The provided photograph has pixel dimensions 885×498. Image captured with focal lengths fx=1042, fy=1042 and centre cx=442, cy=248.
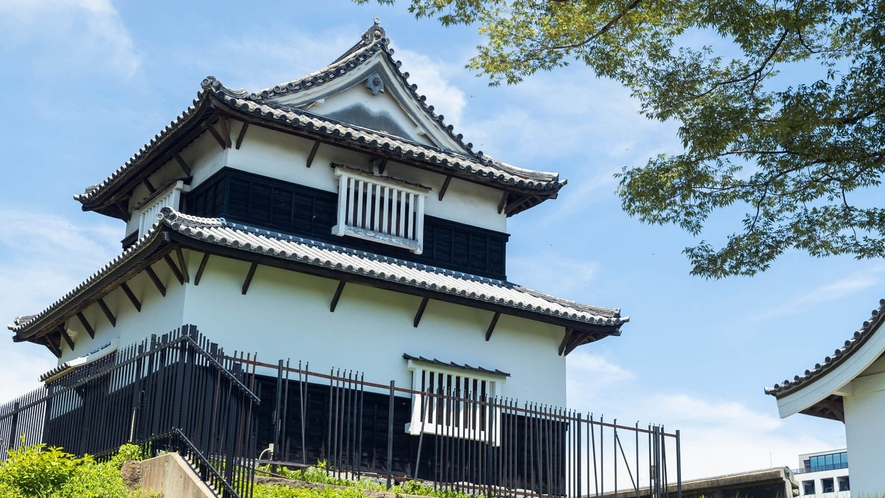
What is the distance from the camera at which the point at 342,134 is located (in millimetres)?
19891

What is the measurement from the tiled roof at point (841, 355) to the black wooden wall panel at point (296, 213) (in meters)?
6.83

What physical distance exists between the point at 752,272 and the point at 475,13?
5792 mm

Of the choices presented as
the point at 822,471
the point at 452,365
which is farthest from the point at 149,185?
the point at 822,471

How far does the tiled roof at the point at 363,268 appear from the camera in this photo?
17.2m

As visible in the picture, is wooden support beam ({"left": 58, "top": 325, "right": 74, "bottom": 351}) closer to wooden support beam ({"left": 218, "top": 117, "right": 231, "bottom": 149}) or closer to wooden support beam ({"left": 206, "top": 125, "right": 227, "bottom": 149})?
wooden support beam ({"left": 206, "top": 125, "right": 227, "bottom": 149})

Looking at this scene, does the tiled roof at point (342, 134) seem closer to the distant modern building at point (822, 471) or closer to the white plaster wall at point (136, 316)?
the white plaster wall at point (136, 316)

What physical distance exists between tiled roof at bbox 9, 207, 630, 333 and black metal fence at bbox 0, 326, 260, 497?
2.61 metres

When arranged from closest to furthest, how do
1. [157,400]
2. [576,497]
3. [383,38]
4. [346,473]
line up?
[157,400], [346,473], [576,497], [383,38]

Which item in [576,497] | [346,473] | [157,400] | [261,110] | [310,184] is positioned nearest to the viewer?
[157,400]

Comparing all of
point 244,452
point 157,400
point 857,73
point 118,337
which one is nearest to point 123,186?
point 118,337

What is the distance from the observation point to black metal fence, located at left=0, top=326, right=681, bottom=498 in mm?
13039

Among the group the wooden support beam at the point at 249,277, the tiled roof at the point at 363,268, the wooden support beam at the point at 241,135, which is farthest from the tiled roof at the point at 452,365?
the wooden support beam at the point at 241,135

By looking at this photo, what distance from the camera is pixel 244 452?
12.8 m

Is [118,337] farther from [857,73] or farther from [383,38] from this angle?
[857,73]
